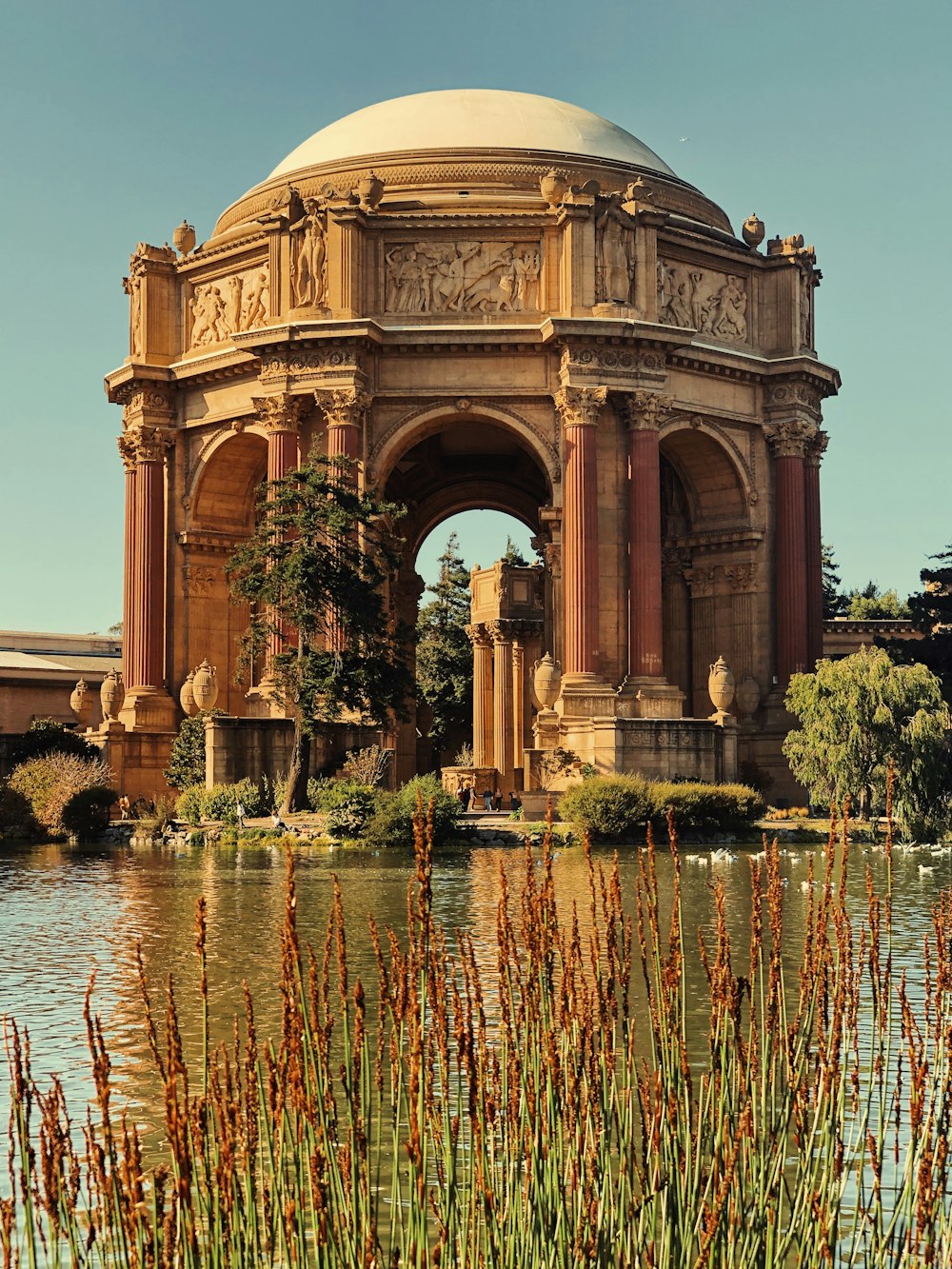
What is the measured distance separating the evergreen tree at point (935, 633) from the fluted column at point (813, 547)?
2163mm

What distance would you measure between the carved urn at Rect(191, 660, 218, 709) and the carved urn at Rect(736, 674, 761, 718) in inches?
568

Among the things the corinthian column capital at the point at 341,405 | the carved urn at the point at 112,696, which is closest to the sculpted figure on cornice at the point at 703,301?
the corinthian column capital at the point at 341,405

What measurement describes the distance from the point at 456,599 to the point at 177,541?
2897cm

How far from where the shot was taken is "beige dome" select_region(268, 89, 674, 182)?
1725 inches

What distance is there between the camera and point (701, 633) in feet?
150

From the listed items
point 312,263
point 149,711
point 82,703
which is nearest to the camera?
point 312,263

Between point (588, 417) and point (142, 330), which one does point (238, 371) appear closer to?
point (142, 330)

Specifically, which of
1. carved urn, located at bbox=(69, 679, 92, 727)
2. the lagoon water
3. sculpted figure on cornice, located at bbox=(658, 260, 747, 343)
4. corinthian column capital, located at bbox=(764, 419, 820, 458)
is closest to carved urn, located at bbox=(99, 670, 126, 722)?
carved urn, located at bbox=(69, 679, 92, 727)

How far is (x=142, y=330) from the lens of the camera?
45.3m

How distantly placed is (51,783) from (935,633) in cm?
2743

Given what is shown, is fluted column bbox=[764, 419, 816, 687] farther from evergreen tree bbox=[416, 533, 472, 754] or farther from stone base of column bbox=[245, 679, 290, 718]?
evergreen tree bbox=[416, 533, 472, 754]

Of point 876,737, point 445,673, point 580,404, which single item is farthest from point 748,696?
point 445,673

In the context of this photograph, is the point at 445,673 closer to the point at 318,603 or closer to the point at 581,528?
the point at 581,528

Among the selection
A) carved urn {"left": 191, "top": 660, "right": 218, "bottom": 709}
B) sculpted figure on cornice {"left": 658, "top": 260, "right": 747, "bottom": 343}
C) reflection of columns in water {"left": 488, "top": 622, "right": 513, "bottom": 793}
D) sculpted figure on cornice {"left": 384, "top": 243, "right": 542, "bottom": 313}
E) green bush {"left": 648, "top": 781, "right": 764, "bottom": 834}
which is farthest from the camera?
reflection of columns in water {"left": 488, "top": 622, "right": 513, "bottom": 793}
